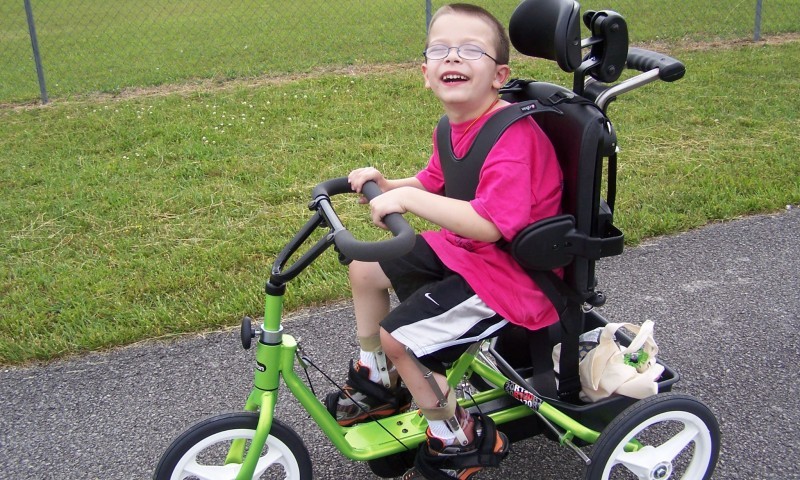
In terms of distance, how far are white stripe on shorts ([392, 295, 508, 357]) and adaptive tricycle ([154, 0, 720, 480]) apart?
187mm

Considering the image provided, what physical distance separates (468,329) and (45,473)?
1640 millimetres

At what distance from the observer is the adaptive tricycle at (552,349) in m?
2.13

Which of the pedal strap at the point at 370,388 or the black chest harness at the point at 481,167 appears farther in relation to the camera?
the pedal strap at the point at 370,388

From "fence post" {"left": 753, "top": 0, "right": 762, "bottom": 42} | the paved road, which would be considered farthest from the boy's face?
"fence post" {"left": 753, "top": 0, "right": 762, "bottom": 42}

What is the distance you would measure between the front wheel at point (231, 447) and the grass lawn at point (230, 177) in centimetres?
143

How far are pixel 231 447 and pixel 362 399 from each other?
0.49 meters

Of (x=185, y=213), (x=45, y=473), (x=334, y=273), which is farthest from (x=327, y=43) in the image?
(x=45, y=473)

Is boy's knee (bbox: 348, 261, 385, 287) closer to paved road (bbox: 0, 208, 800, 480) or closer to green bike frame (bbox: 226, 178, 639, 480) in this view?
green bike frame (bbox: 226, 178, 639, 480)

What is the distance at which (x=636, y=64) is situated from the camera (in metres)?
2.29

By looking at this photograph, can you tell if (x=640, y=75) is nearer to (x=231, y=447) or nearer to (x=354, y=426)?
(x=354, y=426)

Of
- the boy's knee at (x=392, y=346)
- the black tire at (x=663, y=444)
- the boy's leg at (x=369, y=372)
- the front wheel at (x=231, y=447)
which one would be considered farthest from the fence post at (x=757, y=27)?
the front wheel at (x=231, y=447)

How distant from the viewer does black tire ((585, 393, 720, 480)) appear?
227cm

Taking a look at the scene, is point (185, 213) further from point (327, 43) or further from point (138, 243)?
point (327, 43)

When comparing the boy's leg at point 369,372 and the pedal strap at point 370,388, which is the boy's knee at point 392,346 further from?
the pedal strap at point 370,388
